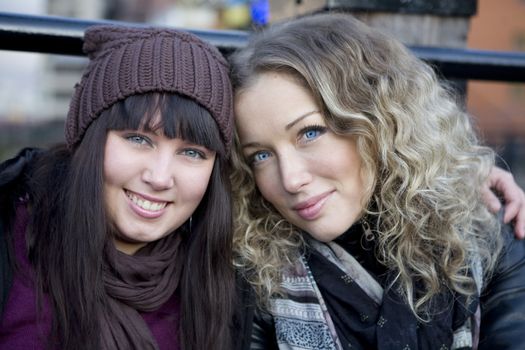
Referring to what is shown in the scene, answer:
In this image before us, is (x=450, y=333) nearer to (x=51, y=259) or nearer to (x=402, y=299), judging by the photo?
(x=402, y=299)

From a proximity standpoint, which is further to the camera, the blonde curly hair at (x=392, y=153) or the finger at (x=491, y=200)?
the finger at (x=491, y=200)

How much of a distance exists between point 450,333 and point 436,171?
1.93 feet

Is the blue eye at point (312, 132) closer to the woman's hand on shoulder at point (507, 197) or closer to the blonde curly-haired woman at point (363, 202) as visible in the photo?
the blonde curly-haired woman at point (363, 202)

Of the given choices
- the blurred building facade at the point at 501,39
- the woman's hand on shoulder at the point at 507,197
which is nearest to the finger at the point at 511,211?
the woman's hand on shoulder at the point at 507,197

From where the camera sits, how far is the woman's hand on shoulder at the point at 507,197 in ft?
8.71

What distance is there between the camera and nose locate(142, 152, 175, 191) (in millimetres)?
2268

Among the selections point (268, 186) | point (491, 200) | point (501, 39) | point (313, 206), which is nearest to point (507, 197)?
point (491, 200)

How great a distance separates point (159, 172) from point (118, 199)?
0.59 ft

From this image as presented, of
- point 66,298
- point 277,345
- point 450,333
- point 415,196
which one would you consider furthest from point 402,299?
point 66,298

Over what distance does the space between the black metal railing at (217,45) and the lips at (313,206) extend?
0.61m

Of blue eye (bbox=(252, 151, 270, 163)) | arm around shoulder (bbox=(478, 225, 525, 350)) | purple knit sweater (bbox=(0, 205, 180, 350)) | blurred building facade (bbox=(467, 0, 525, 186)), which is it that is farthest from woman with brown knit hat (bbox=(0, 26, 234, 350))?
blurred building facade (bbox=(467, 0, 525, 186))

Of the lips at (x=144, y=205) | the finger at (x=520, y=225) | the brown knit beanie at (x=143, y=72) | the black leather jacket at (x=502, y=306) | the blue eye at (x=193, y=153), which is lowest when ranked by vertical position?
the black leather jacket at (x=502, y=306)

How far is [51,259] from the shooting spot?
229cm

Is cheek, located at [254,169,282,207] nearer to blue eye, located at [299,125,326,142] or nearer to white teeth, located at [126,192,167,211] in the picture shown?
blue eye, located at [299,125,326,142]
